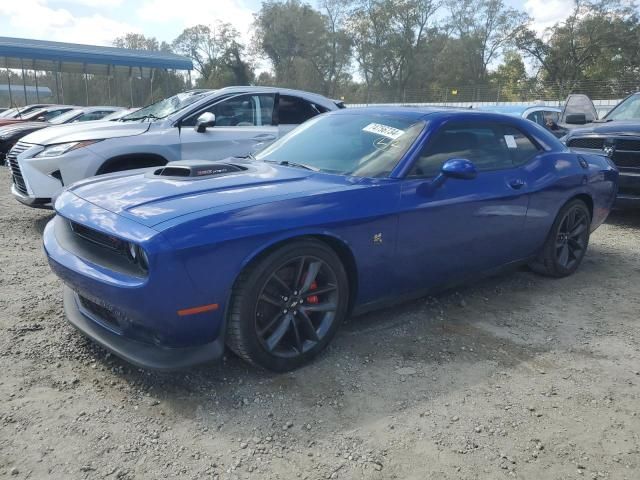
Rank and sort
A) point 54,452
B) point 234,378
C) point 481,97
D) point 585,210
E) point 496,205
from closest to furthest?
point 54,452 → point 234,378 → point 496,205 → point 585,210 → point 481,97

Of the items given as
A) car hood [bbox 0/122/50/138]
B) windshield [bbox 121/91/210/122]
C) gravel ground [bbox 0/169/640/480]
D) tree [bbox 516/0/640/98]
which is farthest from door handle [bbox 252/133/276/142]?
tree [bbox 516/0/640/98]

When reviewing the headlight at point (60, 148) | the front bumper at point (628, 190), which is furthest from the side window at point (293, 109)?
the front bumper at point (628, 190)

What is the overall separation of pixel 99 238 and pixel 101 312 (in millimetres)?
406

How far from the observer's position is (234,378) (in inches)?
113

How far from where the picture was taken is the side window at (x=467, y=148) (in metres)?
3.51

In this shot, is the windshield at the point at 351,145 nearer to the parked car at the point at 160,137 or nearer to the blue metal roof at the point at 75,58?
the parked car at the point at 160,137

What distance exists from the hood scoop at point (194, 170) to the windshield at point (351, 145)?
1.52ft

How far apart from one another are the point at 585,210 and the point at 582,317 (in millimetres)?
1341

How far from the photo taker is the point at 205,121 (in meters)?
5.58

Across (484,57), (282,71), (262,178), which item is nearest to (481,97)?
(484,57)

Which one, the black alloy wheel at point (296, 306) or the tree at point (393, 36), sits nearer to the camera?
the black alloy wheel at point (296, 306)

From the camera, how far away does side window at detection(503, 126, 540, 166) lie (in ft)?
13.8

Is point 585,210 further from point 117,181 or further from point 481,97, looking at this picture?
point 481,97

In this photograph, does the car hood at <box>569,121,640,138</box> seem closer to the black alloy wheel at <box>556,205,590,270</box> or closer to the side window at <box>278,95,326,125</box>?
the black alloy wheel at <box>556,205,590,270</box>
